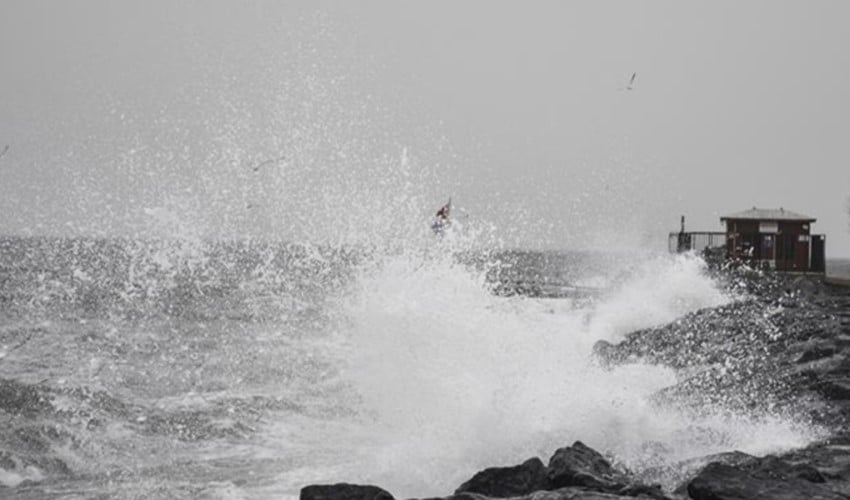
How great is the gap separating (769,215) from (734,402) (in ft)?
101

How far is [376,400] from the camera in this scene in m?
14.4

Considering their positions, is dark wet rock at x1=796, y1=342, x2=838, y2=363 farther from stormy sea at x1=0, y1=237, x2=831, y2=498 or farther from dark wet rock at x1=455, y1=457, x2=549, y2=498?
dark wet rock at x1=455, y1=457, x2=549, y2=498

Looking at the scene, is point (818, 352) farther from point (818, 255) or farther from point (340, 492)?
point (818, 255)

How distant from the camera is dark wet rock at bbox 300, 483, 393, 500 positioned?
7246 millimetres

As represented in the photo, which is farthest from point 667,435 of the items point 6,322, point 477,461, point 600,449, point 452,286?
point 6,322

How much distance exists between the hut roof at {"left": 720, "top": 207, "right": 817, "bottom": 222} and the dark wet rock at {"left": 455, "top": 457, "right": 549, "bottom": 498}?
1393 inches

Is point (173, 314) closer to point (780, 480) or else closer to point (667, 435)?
point (667, 435)

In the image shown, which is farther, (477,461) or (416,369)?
(416,369)

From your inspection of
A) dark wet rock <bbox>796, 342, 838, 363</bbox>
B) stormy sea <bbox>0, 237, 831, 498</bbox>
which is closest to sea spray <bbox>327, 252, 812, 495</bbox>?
stormy sea <bbox>0, 237, 831, 498</bbox>

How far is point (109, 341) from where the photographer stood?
24047mm

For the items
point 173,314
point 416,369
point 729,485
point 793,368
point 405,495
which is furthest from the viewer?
point 173,314

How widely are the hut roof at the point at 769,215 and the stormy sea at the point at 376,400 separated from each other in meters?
12.9

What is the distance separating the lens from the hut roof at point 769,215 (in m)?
39.3

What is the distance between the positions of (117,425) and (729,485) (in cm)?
940
